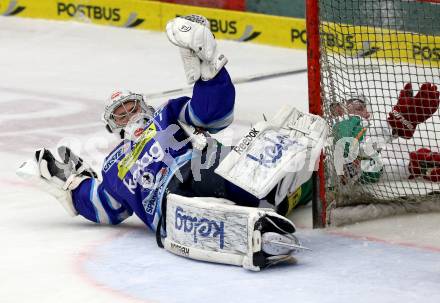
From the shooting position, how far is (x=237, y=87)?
893 cm

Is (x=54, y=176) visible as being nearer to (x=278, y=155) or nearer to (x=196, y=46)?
(x=196, y=46)

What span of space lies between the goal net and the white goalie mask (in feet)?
2.52

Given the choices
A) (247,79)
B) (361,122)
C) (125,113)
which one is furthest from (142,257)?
(247,79)

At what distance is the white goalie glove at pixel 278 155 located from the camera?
16.0 feet

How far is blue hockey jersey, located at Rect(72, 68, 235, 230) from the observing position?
5.05m

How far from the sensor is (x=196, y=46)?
4.96 meters

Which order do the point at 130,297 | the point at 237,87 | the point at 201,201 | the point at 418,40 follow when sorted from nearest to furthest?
the point at 130,297 < the point at 201,201 < the point at 418,40 < the point at 237,87

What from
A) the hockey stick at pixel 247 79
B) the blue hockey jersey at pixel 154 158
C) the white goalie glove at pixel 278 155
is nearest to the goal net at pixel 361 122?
the white goalie glove at pixel 278 155

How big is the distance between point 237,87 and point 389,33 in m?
2.53

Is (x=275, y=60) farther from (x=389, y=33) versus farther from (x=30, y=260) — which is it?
(x=30, y=260)

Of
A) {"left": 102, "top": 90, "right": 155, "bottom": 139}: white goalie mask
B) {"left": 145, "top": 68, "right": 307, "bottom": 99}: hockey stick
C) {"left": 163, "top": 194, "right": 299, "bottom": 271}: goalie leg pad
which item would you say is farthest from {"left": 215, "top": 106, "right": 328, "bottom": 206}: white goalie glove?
{"left": 145, "top": 68, "right": 307, "bottom": 99}: hockey stick

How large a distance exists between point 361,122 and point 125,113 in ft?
3.65

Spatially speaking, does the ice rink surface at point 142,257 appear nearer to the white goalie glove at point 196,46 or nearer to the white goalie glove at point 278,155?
the white goalie glove at point 278,155

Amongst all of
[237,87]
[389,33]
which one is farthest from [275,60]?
[389,33]
